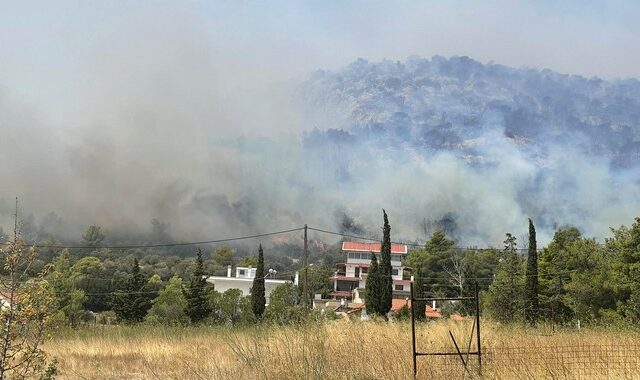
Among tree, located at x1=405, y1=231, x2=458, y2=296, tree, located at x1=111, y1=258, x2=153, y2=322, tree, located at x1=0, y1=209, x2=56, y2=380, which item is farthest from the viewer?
tree, located at x1=405, y1=231, x2=458, y2=296

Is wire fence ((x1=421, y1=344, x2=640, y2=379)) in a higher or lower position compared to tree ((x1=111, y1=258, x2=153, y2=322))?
higher

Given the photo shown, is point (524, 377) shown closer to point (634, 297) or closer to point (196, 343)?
point (196, 343)

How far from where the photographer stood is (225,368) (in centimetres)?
929

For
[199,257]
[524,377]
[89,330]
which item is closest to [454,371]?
[524,377]

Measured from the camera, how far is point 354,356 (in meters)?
9.38

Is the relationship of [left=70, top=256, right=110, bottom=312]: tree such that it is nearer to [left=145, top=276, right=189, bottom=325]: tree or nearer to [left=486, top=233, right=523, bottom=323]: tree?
[left=145, top=276, right=189, bottom=325]: tree

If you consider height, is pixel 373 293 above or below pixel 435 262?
below

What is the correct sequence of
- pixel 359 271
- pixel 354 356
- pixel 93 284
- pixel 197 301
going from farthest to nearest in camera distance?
pixel 359 271 → pixel 93 284 → pixel 197 301 → pixel 354 356

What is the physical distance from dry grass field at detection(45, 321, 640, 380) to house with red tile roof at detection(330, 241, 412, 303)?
217ft

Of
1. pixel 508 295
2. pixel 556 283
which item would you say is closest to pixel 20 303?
pixel 508 295

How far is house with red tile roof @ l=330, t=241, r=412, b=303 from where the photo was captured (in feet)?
270

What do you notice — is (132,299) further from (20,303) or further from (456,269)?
(20,303)

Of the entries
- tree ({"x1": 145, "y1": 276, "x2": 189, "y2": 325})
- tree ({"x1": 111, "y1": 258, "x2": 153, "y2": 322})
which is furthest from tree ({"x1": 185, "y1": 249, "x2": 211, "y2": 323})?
tree ({"x1": 111, "y1": 258, "x2": 153, "y2": 322})

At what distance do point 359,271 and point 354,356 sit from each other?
80.5m
